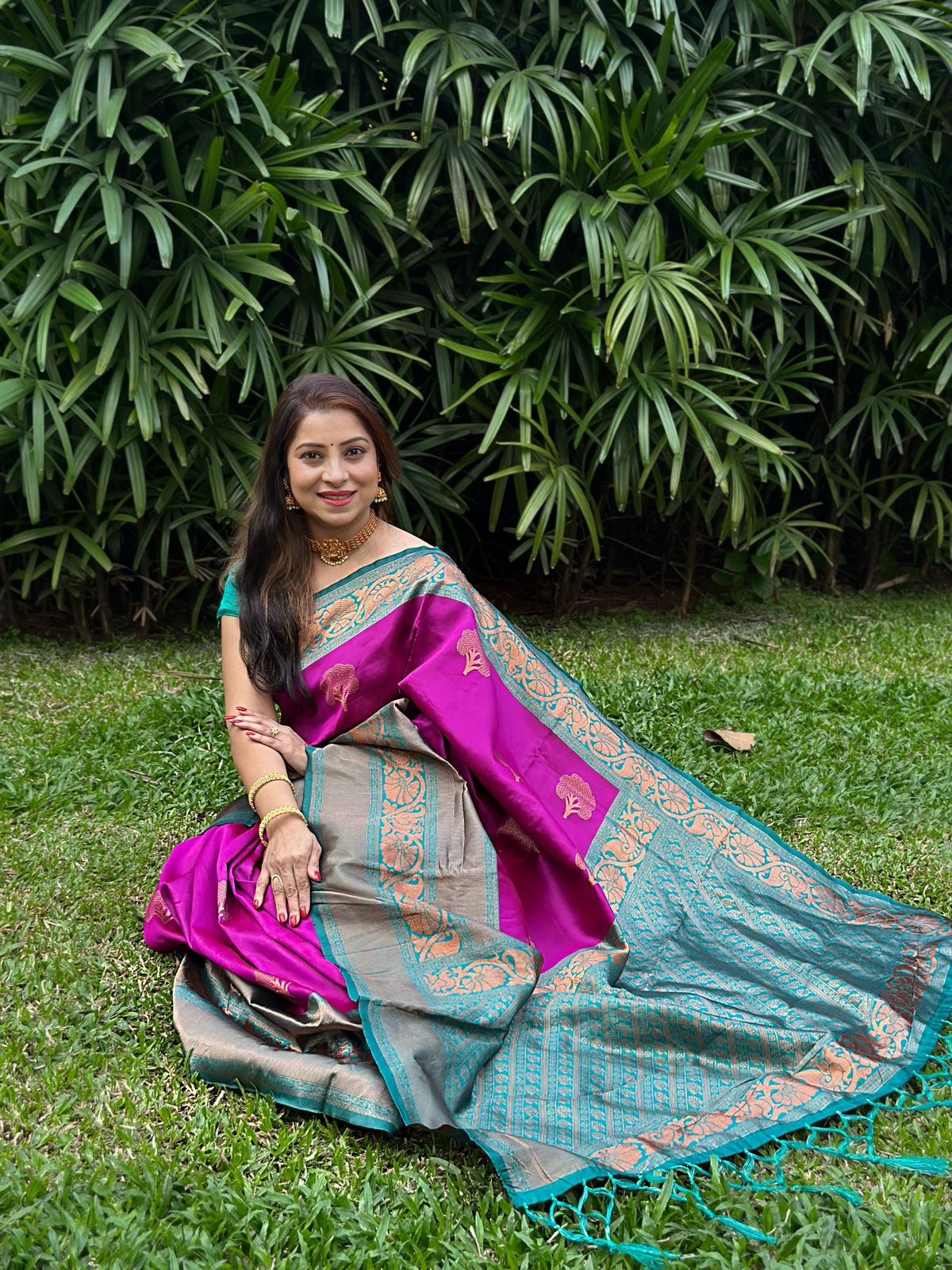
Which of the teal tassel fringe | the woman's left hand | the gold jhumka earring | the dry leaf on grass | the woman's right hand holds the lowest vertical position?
the dry leaf on grass

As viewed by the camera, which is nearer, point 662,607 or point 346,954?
point 346,954

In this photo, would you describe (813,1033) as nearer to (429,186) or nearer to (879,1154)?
(879,1154)

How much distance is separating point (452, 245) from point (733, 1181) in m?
3.71

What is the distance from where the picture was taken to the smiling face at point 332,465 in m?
2.42

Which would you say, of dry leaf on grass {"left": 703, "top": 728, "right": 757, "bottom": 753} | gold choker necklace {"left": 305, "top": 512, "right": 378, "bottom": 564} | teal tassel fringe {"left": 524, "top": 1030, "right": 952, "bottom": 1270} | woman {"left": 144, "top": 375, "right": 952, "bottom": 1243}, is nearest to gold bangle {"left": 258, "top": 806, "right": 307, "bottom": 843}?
woman {"left": 144, "top": 375, "right": 952, "bottom": 1243}

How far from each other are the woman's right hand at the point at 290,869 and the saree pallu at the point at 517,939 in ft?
0.09

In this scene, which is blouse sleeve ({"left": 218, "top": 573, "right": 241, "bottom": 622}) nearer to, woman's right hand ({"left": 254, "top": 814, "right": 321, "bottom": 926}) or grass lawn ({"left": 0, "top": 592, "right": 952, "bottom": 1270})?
woman's right hand ({"left": 254, "top": 814, "right": 321, "bottom": 926})

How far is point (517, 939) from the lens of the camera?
222cm

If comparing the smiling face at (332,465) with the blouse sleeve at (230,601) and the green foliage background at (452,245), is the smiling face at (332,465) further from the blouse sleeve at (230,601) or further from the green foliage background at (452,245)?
the green foliage background at (452,245)

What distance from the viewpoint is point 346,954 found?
212cm

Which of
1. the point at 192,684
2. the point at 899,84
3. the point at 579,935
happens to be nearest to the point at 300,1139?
the point at 579,935

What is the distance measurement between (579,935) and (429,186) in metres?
2.85

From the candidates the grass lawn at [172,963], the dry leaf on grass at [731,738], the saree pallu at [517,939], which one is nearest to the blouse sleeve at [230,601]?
the saree pallu at [517,939]

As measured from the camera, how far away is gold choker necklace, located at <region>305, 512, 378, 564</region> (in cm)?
256
